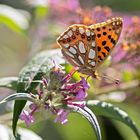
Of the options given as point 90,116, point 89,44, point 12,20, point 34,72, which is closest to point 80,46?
A: point 89,44

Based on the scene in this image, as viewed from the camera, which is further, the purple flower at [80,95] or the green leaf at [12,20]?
the green leaf at [12,20]

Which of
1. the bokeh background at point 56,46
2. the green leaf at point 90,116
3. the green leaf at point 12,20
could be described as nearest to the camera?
the green leaf at point 90,116

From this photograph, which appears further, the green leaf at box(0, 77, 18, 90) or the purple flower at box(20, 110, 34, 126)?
the green leaf at box(0, 77, 18, 90)

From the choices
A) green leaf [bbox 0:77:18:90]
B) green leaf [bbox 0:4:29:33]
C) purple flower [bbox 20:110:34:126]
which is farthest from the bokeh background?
purple flower [bbox 20:110:34:126]

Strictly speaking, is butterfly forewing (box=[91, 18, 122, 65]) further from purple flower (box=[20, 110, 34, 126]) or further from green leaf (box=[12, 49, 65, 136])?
purple flower (box=[20, 110, 34, 126])

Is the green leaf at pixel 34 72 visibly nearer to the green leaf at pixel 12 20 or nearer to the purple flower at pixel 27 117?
the purple flower at pixel 27 117

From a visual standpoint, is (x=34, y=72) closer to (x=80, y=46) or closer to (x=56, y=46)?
(x=80, y=46)

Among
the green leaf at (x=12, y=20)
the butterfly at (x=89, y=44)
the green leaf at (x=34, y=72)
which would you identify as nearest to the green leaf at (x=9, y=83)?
the green leaf at (x=34, y=72)
